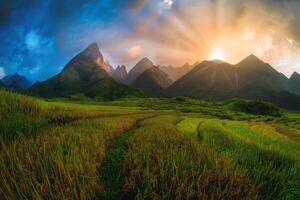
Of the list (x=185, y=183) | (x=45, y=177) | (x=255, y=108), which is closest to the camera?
(x=45, y=177)

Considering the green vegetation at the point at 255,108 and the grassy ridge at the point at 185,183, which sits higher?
the grassy ridge at the point at 185,183

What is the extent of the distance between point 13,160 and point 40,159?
383mm

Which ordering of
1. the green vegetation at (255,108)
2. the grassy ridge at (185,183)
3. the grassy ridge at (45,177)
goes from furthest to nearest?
the green vegetation at (255,108) < the grassy ridge at (185,183) < the grassy ridge at (45,177)

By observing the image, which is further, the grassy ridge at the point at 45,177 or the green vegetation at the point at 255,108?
the green vegetation at the point at 255,108

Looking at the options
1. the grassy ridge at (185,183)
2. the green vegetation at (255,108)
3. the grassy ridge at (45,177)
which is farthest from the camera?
the green vegetation at (255,108)

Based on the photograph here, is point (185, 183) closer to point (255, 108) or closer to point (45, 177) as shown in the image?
point (45, 177)

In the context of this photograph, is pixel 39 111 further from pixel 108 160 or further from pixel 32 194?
pixel 32 194

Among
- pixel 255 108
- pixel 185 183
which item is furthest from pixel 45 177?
pixel 255 108

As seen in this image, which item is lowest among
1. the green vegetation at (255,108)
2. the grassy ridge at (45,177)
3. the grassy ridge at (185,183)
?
the green vegetation at (255,108)

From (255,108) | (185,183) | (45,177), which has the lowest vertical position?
(255,108)

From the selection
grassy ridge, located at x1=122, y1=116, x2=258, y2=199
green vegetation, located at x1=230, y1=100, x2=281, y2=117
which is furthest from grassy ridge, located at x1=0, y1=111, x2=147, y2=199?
green vegetation, located at x1=230, y1=100, x2=281, y2=117

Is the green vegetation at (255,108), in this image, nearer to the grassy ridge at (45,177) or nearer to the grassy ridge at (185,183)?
the grassy ridge at (185,183)

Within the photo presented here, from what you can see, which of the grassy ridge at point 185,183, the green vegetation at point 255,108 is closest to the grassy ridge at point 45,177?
the grassy ridge at point 185,183

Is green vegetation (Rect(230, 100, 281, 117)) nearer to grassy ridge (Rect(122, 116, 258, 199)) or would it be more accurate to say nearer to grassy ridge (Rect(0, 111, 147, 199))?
grassy ridge (Rect(122, 116, 258, 199))
